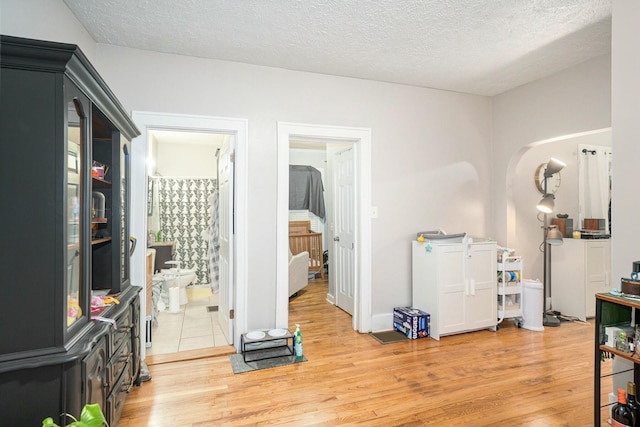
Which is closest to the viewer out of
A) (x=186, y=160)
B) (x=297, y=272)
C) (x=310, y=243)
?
(x=297, y=272)

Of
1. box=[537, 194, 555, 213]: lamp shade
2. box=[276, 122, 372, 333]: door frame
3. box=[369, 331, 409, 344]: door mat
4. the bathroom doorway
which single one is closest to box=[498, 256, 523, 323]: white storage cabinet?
box=[537, 194, 555, 213]: lamp shade

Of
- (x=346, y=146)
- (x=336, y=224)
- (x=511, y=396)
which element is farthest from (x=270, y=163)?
(x=511, y=396)

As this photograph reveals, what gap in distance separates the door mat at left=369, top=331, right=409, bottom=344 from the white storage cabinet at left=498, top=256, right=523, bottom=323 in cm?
112

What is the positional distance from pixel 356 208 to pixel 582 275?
285 centimetres

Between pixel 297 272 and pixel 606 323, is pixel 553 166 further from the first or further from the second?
pixel 297 272

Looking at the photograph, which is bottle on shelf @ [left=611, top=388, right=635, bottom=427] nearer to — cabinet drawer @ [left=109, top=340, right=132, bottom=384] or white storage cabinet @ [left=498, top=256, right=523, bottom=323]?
white storage cabinet @ [left=498, top=256, right=523, bottom=323]

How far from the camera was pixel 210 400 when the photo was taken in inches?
93.4

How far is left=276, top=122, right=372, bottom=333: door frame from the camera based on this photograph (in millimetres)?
3367

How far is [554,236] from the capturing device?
406cm

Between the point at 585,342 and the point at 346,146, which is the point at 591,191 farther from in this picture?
the point at 346,146

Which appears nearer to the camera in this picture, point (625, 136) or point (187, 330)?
point (625, 136)

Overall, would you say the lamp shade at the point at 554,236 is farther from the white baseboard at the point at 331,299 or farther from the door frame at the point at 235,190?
the door frame at the point at 235,190

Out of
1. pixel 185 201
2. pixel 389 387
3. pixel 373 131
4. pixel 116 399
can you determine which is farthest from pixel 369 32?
pixel 185 201

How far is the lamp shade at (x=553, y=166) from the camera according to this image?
4.14 metres
